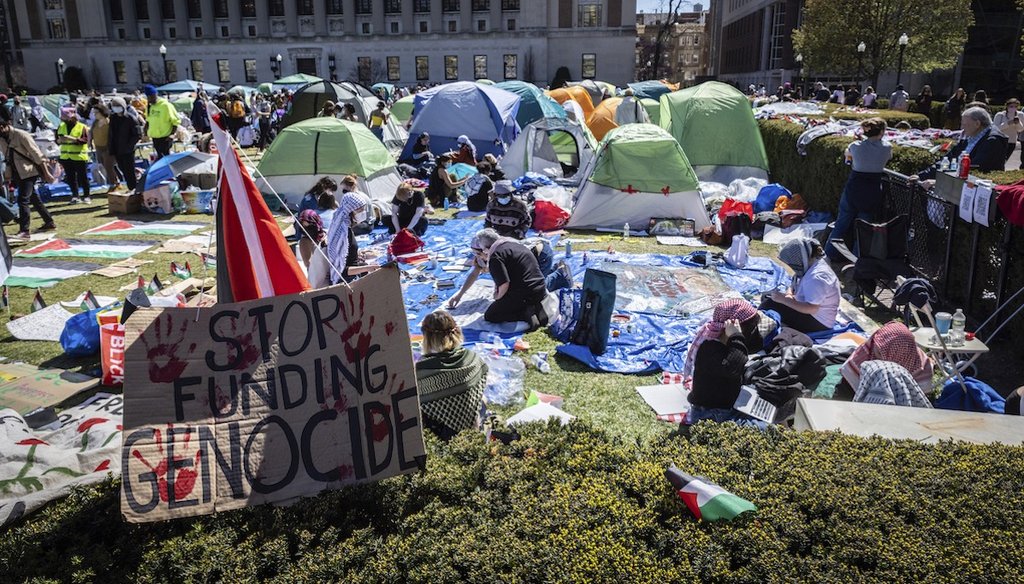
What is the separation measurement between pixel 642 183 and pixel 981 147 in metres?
4.41

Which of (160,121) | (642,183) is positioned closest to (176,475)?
(642,183)

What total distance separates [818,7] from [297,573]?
3691cm

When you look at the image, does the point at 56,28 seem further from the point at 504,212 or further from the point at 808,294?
the point at 808,294

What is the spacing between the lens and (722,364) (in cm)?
468

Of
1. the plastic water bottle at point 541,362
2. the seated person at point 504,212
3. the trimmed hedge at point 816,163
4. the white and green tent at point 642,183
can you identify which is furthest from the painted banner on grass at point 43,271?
the trimmed hedge at point 816,163

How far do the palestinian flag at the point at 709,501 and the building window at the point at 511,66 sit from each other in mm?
56987

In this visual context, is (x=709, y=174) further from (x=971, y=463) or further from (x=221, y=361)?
(x=221, y=361)

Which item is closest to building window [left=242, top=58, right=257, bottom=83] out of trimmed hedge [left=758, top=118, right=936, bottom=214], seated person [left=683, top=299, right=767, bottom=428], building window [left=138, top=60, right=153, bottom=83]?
building window [left=138, top=60, right=153, bottom=83]

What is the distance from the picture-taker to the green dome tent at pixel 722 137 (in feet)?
44.9

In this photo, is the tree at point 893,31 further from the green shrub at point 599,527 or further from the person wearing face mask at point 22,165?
the green shrub at point 599,527

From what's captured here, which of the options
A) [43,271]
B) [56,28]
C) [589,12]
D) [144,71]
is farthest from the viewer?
[56,28]

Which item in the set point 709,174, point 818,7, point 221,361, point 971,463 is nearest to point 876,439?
point 971,463

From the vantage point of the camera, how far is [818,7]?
3291cm

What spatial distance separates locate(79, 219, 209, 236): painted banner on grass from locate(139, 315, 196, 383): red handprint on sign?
334 inches
